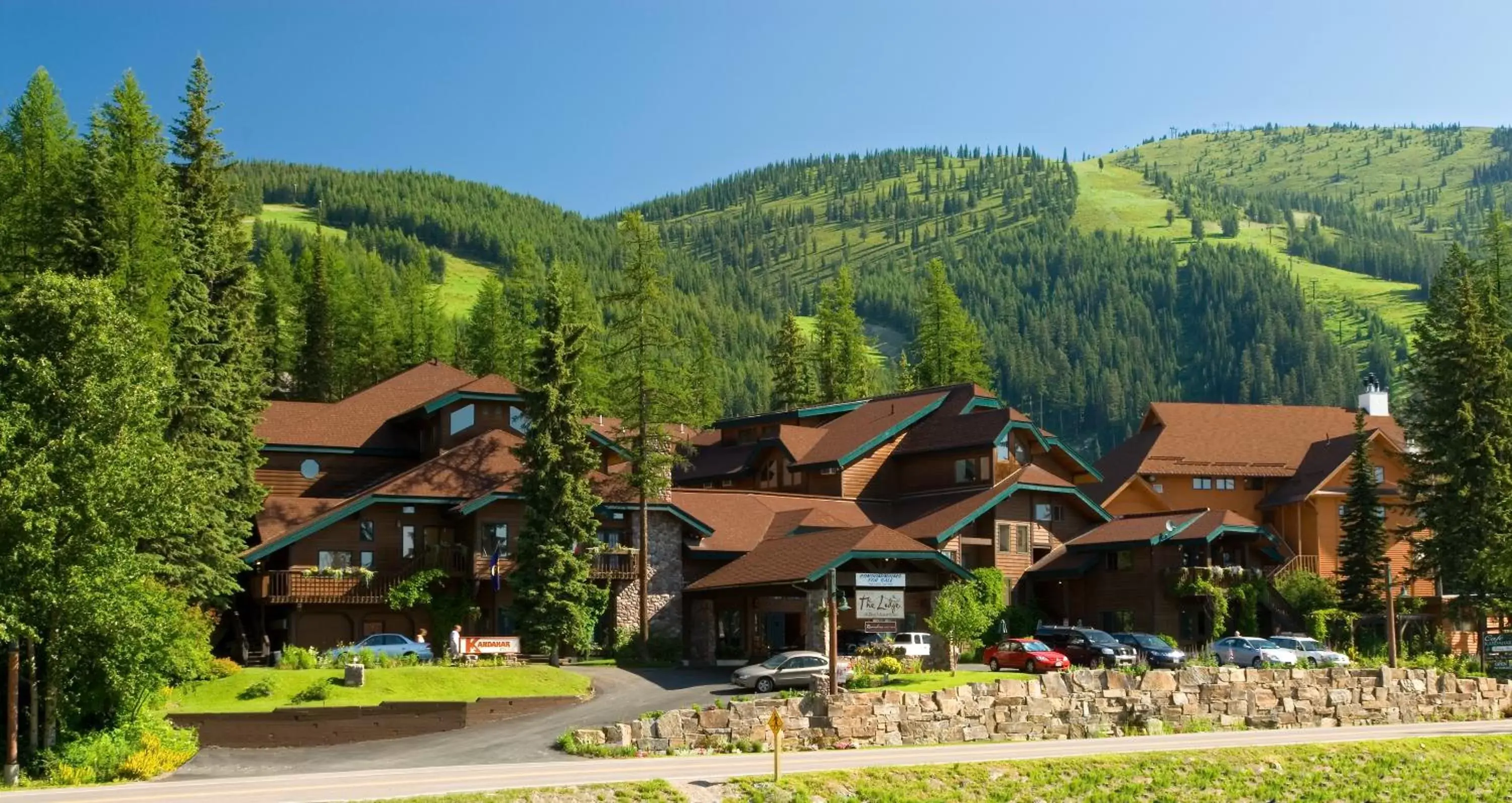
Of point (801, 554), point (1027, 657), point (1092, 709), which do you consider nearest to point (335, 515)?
point (801, 554)

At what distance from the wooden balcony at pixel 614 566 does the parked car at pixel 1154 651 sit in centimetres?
1735

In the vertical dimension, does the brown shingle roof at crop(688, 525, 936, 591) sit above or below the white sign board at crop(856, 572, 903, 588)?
above

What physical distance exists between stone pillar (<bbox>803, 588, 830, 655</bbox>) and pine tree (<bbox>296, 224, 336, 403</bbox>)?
150 ft

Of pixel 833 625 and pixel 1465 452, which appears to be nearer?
pixel 833 625

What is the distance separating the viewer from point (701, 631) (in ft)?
197

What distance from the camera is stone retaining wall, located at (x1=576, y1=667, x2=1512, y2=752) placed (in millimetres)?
37094

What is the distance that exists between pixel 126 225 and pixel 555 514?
16343mm

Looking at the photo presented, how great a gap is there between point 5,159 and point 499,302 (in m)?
43.1

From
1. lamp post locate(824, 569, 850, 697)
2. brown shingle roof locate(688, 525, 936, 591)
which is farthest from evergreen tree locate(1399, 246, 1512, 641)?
lamp post locate(824, 569, 850, 697)

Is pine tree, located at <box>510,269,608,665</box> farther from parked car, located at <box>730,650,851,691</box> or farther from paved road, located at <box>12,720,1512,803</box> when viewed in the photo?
paved road, located at <box>12,720,1512,803</box>

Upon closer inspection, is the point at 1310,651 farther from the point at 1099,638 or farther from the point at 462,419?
the point at 462,419

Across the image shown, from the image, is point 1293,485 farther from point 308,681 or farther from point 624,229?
point 308,681

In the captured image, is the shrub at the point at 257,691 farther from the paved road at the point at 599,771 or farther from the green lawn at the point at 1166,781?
the green lawn at the point at 1166,781

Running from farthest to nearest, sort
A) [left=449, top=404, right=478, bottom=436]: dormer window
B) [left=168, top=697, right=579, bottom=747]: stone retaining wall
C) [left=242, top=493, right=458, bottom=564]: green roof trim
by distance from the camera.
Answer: [left=449, top=404, right=478, bottom=436]: dormer window, [left=242, top=493, right=458, bottom=564]: green roof trim, [left=168, top=697, right=579, bottom=747]: stone retaining wall
